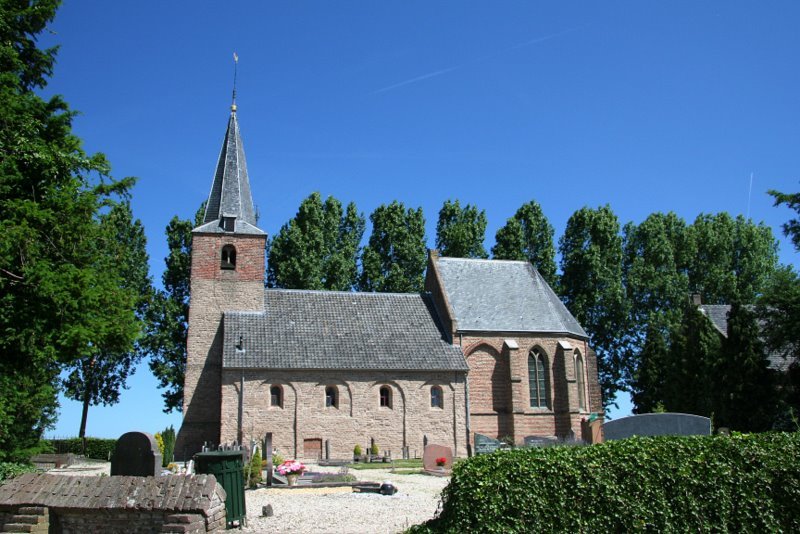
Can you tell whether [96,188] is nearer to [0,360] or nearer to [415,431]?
[0,360]

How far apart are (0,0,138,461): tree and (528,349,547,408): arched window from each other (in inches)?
875

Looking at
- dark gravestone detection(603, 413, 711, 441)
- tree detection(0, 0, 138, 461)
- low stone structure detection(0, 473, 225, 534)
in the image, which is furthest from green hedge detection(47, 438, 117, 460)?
dark gravestone detection(603, 413, 711, 441)

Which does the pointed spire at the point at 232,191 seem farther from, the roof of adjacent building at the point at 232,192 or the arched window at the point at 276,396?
the arched window at the point at 276,396

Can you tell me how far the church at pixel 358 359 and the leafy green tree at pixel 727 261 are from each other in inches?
640

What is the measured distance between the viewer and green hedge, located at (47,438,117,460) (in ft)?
122

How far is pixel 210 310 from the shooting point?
31.9 meters

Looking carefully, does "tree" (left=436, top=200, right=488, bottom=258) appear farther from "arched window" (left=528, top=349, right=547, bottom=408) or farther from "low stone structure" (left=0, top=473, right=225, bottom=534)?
"low stone structure" (left=0, top=473, right=225, bottom=534)

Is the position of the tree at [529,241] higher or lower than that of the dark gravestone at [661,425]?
higher

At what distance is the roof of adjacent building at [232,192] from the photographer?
108 feet

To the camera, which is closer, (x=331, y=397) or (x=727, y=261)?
(x=331, y=397)

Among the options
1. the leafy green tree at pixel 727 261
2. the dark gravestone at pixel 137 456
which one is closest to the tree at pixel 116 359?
the dark gravestone at pixel 137 456

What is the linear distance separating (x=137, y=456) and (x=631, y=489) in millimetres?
9278

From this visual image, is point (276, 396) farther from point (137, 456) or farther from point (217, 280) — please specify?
point (137, 456)

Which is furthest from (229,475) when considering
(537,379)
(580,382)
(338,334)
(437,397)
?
(580,382)
